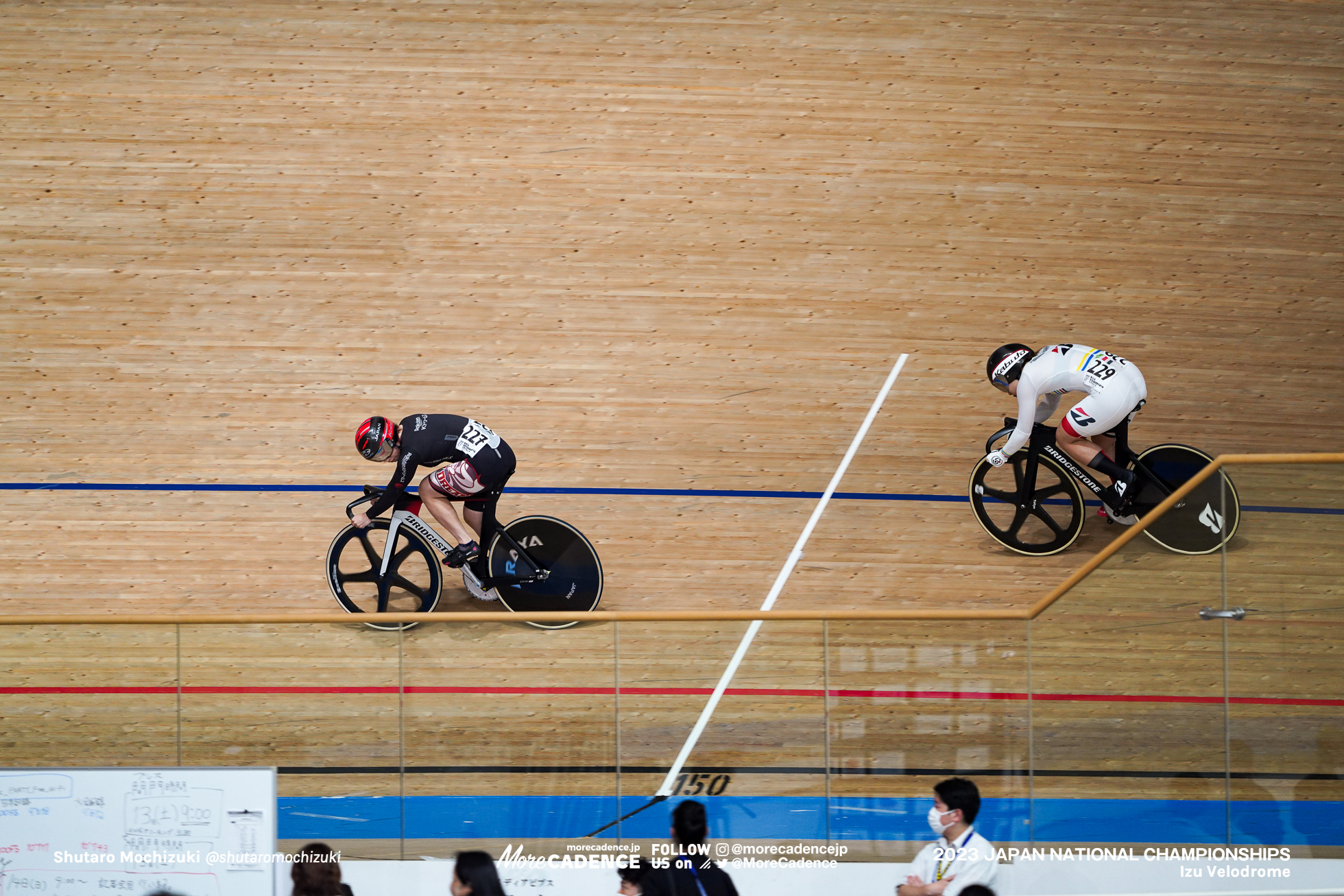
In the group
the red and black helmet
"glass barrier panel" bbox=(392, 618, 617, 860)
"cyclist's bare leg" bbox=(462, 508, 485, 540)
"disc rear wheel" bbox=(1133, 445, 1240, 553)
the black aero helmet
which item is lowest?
"glass barrier panel" bbox=(392, 618, 617, 860)

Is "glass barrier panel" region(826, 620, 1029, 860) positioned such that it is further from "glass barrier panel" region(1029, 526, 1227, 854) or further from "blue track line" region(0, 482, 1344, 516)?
"blue track line" region(0, 482, 1344, 516)

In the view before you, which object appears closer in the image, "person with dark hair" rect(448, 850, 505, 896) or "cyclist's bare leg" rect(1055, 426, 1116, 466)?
"person with dark hair" rect(448, 850, 505, 896)

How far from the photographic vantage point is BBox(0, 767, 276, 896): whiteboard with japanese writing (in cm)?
430

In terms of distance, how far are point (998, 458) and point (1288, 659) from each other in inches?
80.4

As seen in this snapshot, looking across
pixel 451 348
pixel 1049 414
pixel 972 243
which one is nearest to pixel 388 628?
pixel 451 348

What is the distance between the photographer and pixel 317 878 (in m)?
3.76

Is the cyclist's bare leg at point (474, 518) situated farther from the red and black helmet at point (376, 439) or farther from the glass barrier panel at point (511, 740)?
the glass barrier panel at point (511, 740)

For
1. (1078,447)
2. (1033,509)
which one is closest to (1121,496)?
(1078,447)

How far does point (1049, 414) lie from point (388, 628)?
345 centimetres

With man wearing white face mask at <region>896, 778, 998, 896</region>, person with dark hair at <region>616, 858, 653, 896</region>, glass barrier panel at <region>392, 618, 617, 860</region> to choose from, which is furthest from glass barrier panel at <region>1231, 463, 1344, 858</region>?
glass barrier panel at <region>392, 618, 617, 860</region>

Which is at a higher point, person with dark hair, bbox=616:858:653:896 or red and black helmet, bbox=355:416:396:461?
red and black helmet, bbox=355:416:396:461

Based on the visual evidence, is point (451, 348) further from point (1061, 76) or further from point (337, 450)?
point (1061, 76)

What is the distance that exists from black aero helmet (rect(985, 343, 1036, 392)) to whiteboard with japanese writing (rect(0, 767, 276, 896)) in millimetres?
3865

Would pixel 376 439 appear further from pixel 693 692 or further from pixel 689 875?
pixel 689 875
